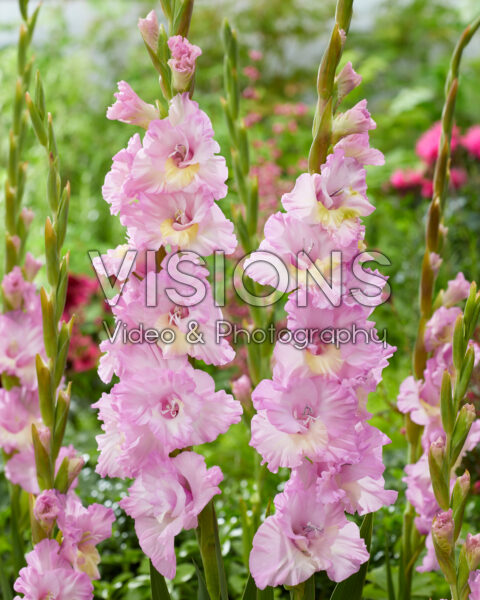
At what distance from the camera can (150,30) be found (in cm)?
73

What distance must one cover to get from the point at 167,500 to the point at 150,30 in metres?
0.48

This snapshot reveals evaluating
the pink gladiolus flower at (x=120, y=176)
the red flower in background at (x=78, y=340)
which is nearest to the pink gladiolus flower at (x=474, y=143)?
the red flower in background at (x=78, y=340)

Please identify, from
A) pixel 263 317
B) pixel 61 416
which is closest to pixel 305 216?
pixel 61 416

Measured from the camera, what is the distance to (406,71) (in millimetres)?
8219

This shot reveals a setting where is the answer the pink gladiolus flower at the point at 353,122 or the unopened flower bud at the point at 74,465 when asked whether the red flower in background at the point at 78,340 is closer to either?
the unopened flower bud at the point at 74,465

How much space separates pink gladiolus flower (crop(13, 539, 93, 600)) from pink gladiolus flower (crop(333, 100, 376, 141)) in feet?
1.82

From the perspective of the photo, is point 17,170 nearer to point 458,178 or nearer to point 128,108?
point 128,108

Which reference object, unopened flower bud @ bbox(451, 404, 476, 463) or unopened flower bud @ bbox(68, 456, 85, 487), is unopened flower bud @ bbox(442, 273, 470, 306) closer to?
unopened flower bud @ bbox(451, 404, 476, 463)

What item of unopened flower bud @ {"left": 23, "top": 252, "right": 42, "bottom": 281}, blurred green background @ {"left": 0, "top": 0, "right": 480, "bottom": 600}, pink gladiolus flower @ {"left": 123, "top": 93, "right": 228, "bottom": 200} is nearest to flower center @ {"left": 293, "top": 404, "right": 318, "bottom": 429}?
pink gladiolus flower @ {"left": 123, "top": 93, "right": 228, "bottom": 200}

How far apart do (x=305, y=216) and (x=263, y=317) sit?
1.66ft

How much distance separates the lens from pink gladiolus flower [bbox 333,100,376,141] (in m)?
0.69

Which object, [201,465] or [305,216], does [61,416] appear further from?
[305,216]

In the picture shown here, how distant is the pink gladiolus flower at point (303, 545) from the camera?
2.23ft

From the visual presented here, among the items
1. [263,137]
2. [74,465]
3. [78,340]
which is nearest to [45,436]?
[74,465]
